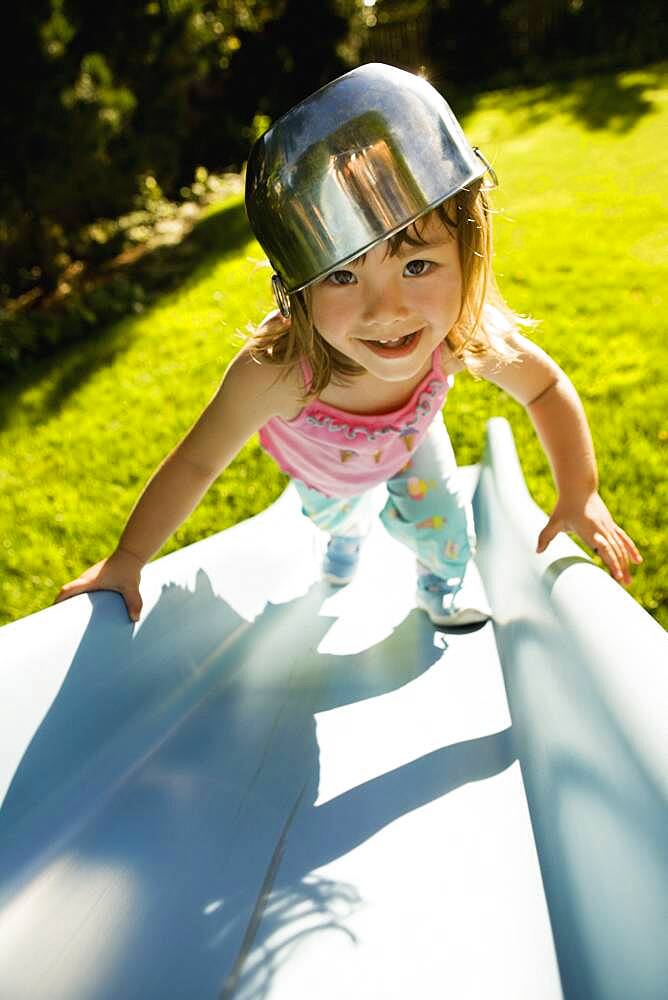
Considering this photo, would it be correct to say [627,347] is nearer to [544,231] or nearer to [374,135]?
[544,231]

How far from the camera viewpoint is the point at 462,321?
1.75 m

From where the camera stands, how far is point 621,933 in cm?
100

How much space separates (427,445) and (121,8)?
4.16 meters

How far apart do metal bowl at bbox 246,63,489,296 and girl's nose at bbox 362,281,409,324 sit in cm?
13

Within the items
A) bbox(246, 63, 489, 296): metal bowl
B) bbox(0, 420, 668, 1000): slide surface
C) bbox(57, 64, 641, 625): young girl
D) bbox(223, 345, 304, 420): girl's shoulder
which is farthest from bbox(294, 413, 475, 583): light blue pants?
bbox(246, 63, 489, 296): metal bowl

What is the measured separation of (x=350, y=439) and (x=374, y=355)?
0.38 metres

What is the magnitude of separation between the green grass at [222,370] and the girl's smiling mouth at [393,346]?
41cm

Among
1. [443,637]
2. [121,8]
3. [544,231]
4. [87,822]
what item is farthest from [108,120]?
[87,822]

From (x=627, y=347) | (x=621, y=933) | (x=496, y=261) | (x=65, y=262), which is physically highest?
(x=65, y=262)

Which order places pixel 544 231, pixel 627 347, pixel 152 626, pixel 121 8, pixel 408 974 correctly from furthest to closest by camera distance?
pixel 544 231 → pixel 121 8 → pixel 627 347 → pixel 152 626 → pixel 408 974

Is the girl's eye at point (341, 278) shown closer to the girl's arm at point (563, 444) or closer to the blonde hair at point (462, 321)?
the blonde hair at point (462, 321)

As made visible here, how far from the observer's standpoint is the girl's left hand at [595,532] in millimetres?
1639

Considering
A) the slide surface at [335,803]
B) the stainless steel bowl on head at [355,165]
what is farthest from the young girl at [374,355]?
the slide surface at [335,803]

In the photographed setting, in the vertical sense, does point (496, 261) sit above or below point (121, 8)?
below
